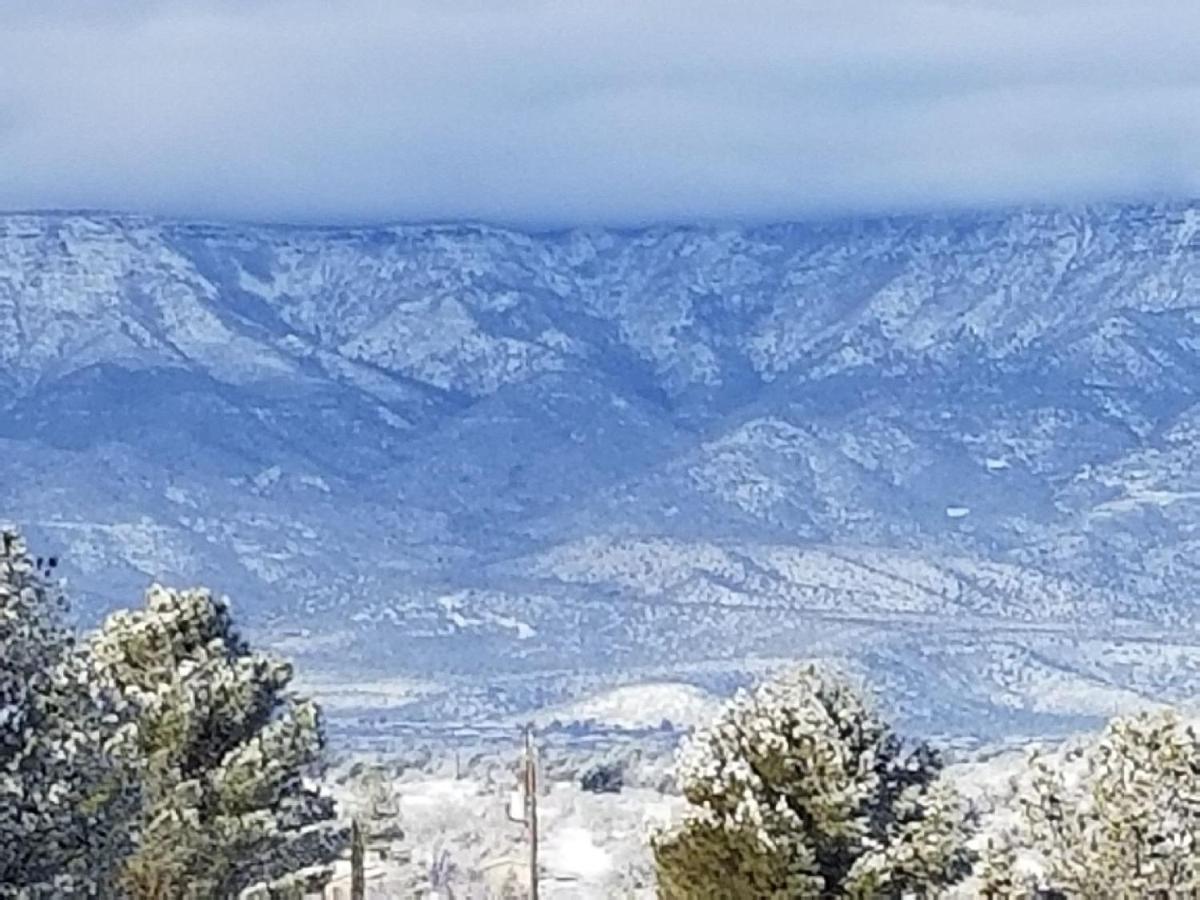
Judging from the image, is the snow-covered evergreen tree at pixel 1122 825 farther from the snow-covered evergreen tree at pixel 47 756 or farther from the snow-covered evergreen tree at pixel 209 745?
the snow-covered evergreen tree at pixel 47 756

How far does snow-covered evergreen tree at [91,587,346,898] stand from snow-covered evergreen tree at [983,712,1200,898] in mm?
8451

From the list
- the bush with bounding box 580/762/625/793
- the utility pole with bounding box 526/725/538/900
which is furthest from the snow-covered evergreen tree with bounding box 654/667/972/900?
the bush with bounding box 580/762/625/793

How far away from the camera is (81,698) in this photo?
23984mm

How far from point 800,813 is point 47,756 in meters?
9.70

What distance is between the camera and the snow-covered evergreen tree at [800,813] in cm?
3039

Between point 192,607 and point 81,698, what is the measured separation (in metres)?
12.6

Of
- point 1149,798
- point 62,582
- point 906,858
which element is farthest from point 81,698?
point 1149,798

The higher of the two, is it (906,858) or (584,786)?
(584,786)

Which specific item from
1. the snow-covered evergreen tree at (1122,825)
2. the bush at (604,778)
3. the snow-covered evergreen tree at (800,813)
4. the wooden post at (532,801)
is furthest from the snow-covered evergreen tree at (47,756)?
the bush at (604,778)

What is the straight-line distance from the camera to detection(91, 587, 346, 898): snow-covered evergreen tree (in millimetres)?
35125

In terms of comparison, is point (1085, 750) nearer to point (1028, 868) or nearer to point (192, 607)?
point (1028, 868)

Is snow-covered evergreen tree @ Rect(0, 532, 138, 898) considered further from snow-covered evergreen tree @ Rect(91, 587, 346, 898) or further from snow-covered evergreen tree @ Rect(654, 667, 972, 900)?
snow-covered evergreen tree @ Rect(91, 587, 346, 898)

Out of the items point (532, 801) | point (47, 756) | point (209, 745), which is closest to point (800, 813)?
point (209, 745)

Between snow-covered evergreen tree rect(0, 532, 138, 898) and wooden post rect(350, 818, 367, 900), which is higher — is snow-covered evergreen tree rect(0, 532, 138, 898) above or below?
below
